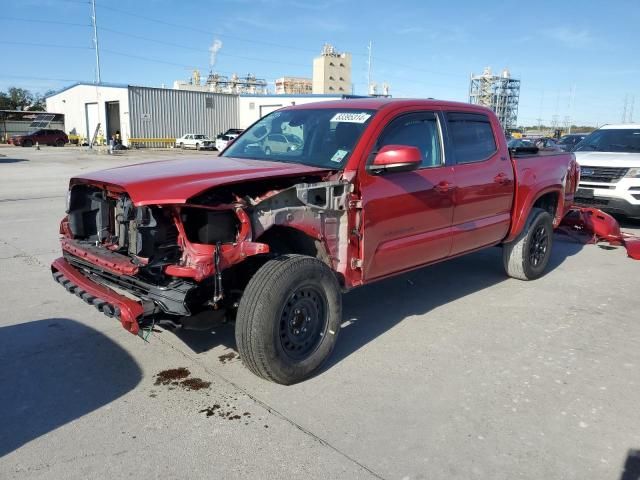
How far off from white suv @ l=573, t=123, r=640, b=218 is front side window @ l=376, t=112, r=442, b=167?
5802 millimetres

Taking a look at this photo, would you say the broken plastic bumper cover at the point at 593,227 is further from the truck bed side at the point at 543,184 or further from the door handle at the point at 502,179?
the door handle at the point at 502,179

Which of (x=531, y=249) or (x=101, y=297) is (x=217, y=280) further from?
(x=531, y=249)

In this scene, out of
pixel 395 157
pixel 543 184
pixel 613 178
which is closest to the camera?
pixel 395 157

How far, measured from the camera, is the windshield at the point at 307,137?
4.20 meters

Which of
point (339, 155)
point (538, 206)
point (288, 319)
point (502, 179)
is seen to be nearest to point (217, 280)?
point (288, 319)

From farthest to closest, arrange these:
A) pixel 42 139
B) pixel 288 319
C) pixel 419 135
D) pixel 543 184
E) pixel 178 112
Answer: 1. pixel 178 112
2. pixel 42 139
3. pixel 543 184
4. pixel 419 135
5. pixel 288 319

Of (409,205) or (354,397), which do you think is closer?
(354,397)

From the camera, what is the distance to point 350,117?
4441 millimetres

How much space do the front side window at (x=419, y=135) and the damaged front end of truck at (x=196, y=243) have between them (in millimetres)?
753

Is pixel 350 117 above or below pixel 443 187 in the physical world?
above

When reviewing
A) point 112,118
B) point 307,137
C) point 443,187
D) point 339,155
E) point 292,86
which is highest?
point 292,86

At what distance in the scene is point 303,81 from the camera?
347 feet

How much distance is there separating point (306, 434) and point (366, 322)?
188 cm

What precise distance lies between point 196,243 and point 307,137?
5.20 ft
